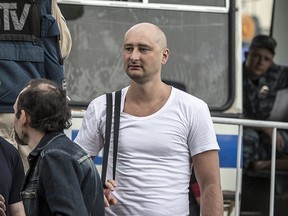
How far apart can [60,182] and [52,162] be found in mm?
90

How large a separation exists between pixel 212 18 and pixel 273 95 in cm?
135

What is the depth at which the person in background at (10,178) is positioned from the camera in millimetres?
4367

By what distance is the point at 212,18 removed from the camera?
7289 millimetres

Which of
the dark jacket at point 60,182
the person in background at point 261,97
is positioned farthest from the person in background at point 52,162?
the person in background at point 261,97

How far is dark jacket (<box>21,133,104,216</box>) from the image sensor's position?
3.58 meters

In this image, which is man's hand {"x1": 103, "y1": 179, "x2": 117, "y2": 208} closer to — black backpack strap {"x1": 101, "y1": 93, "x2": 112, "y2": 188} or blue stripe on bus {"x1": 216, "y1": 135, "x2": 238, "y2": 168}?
black backpack strap {"x1": 101, "y1": 93, "x2": 112, "y2": 188}

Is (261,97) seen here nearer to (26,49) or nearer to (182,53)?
(182,53)

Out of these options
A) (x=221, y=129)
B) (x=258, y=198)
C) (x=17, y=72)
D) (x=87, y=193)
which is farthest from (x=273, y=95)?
(x=87, y=193)

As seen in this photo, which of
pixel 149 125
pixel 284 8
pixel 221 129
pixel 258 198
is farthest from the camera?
pixel 284 8

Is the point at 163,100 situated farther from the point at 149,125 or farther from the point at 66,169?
the point at 66,169

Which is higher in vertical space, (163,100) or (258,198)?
(163,100)

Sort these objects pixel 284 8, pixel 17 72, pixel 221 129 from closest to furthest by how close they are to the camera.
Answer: pixel 17 72
pixel 221 129
pixel 284 8

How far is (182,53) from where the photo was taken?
725 cm

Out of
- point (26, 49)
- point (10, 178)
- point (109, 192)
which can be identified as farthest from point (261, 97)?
point (10, 178)
